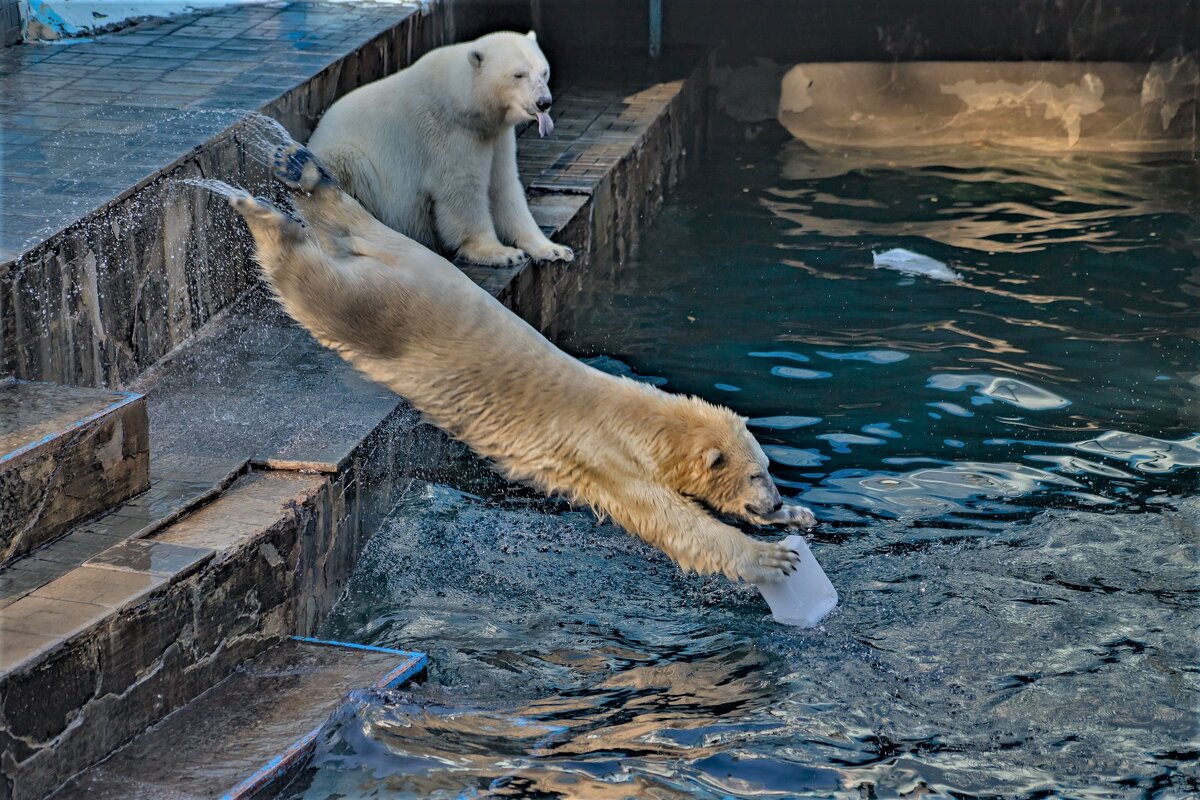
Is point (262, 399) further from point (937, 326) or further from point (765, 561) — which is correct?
point (937, 326)

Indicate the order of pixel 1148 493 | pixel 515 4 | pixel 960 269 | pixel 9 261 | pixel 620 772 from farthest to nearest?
1. pixel 515 4
2. pixel 960 269
3. pixel 1148 493
4. pixel 9 261
5. pixel 620 772

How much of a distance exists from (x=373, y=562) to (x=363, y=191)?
1.99m

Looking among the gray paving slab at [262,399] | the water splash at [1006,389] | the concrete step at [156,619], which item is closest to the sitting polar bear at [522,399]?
the gray paving slab at [262,399]

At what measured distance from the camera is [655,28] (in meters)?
10.6

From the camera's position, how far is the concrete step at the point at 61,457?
3.30 metres

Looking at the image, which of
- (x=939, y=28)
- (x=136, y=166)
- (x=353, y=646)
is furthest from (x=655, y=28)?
(x=353, y=646)

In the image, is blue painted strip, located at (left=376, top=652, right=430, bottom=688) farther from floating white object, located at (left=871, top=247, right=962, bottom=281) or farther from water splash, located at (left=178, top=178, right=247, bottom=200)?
floating white object, located at (left=871, top=247, right=962, bottom=281)

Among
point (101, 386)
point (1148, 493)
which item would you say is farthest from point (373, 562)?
point (1148, 493)

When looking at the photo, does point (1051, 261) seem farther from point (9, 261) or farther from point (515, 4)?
point (9, 261)

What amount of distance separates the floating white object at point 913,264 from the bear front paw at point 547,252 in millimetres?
2145

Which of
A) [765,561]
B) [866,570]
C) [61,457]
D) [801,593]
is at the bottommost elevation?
[866,570]

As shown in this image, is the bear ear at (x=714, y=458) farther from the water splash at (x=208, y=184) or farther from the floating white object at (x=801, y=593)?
the water splash at (x=208, y=184)

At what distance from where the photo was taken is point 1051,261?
25.1 ft

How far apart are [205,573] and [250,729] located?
16.8 inches
